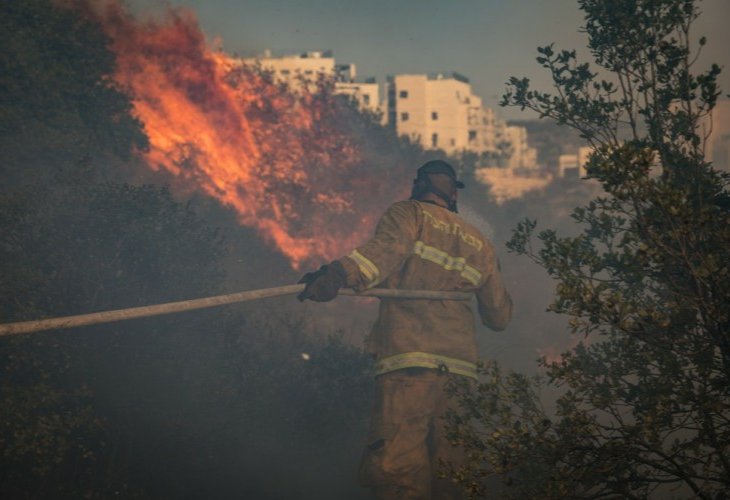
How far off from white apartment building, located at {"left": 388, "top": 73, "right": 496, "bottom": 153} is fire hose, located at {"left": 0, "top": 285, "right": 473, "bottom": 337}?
222ft

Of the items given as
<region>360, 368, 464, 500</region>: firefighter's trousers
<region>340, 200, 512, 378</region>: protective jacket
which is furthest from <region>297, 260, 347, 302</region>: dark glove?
<region>360, 368, 464, 500</region>: firefighter's trousers

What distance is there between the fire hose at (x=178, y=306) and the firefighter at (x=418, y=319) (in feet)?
0.61

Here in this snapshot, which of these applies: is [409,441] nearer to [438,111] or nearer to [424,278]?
[424,278]

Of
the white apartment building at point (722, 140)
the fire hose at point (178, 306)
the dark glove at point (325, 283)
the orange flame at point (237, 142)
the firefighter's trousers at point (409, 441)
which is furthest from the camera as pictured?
the white apartment building at point (722, 140)

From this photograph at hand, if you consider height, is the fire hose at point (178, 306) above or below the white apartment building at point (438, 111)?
below

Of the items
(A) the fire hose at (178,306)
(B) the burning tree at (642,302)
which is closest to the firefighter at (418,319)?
(A) the fire hose at (178,306)

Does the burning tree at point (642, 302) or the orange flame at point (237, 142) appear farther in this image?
the orange flame at point (237, 142)

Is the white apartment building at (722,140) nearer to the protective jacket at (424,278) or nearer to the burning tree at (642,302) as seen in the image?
the protective jacket at (424,278)

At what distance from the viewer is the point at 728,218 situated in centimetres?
534

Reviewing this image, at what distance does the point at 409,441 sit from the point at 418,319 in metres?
1.52

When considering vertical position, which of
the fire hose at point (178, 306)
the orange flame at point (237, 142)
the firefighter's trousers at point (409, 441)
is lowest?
the firefighter's trousers at point (409, 441)

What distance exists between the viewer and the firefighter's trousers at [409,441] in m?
8.41

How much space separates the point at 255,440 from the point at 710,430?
9.95m

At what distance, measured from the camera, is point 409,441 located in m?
8.58
